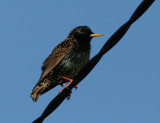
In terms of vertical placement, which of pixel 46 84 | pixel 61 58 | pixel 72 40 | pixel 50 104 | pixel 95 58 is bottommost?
pixel 50 104

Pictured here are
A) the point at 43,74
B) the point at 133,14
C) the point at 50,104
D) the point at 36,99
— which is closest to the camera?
the point at 133,14

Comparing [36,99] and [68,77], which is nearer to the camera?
[36,99]

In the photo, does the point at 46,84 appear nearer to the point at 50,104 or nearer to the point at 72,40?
the point at 72,40

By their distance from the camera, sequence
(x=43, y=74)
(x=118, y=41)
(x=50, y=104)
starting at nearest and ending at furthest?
(x=118, y=41), (x=50, y=104), (x=43, y=74)

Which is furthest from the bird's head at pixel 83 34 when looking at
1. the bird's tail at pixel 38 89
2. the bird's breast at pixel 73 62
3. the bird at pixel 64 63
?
the bird's tail at pixel 38 89

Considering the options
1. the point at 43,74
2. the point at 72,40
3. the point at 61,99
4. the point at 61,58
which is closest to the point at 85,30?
the point at 72,40

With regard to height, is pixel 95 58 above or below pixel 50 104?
above

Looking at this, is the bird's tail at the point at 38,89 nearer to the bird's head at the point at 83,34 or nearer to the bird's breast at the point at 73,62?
the bird's breast at the point at 73,62
